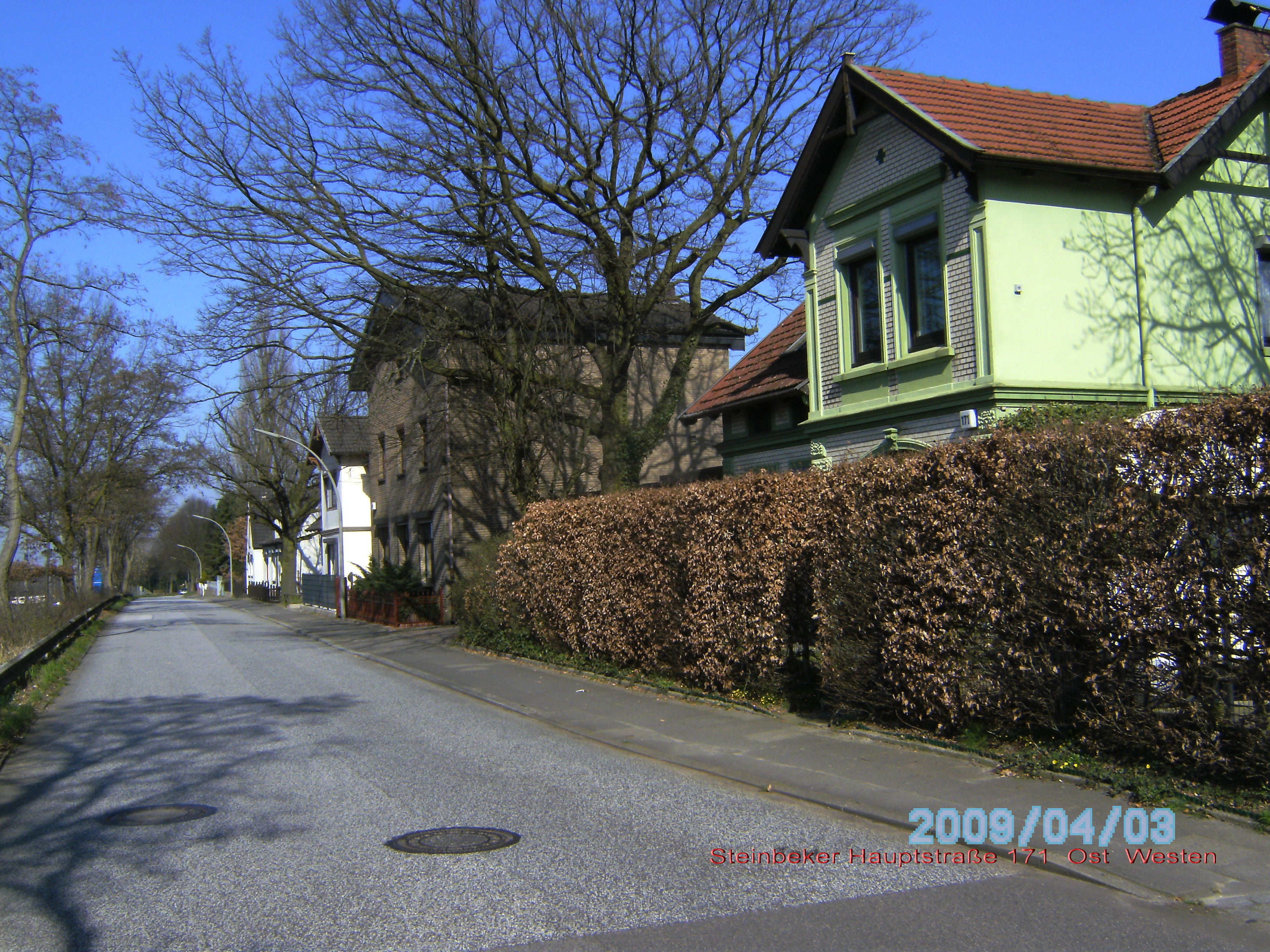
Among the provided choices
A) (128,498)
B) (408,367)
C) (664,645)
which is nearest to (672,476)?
(408,367)

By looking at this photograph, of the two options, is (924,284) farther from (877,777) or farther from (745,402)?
(877,777)

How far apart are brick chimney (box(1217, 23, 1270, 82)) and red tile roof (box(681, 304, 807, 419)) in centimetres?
711

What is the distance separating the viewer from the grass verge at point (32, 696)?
10864 millimetres

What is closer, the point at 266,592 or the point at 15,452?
the point at 15,452

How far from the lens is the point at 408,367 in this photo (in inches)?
724

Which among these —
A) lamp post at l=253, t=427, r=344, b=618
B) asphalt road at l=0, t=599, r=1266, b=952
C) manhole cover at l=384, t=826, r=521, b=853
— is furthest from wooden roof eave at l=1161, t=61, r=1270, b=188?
lamp post at l=253, t=427, r=344, b=618

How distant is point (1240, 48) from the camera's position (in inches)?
592

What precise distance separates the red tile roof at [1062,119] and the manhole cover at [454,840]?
977cm

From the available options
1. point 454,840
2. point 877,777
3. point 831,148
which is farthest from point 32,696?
point 831,148

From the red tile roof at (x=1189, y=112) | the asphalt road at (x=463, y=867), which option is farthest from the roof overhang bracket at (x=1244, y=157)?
the asphalt road at (x=463, y=867)

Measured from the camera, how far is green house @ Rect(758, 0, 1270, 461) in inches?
507

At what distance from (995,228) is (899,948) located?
33.5ft

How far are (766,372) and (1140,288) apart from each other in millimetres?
7089

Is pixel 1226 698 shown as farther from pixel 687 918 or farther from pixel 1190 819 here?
pixel 687 918
